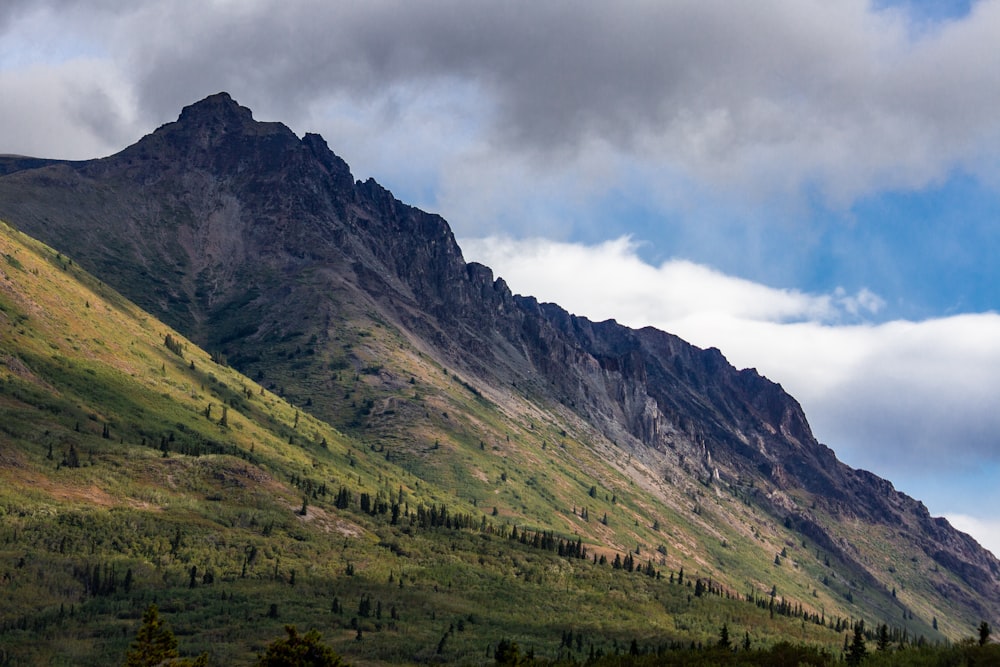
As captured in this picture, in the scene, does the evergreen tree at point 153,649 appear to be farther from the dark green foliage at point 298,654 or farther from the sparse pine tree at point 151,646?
the dark green foliage at point 298,654

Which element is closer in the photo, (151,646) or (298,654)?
(151,646)

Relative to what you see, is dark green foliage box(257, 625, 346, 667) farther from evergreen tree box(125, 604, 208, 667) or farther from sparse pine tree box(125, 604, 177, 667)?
sparse pine tree box(125, 604, 177, 667)

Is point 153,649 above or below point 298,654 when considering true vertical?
below

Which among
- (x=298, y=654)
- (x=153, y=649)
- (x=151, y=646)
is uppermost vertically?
(x=298, y=654)

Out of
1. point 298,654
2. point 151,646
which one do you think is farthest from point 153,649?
point 298,654

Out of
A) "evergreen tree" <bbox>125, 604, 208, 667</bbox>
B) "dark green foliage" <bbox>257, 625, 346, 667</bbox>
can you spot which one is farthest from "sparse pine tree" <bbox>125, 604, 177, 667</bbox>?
"dark green foliage" <bbox>257, 625, 346, 667</bbox>

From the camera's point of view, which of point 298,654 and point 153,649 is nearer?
point 153,649

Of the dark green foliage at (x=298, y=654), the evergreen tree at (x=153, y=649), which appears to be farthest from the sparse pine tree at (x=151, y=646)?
the dark green foliage at (x=298, y=654)

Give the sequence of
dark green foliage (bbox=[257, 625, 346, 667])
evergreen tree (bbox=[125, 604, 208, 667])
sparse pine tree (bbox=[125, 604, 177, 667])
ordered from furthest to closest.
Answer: dark green foliage (bbox=[257, 625, 346, 667])
sparse pine tree (bbox=[125, 604, 177, 667])
evergreen tree (bbox=[125, 604, 208, 667])

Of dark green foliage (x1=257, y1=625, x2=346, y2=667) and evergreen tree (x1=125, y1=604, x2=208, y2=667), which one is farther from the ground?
dark green foliage (x1=257, y1=625, x2=346, y2=667)

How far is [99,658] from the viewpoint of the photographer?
160 m

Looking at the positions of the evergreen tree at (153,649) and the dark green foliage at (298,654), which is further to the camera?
→ the dark green foliage at (298,654)

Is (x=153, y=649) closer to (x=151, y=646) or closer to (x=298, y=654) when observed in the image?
(x=151, y=646)

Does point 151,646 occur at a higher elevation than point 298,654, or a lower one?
lower
